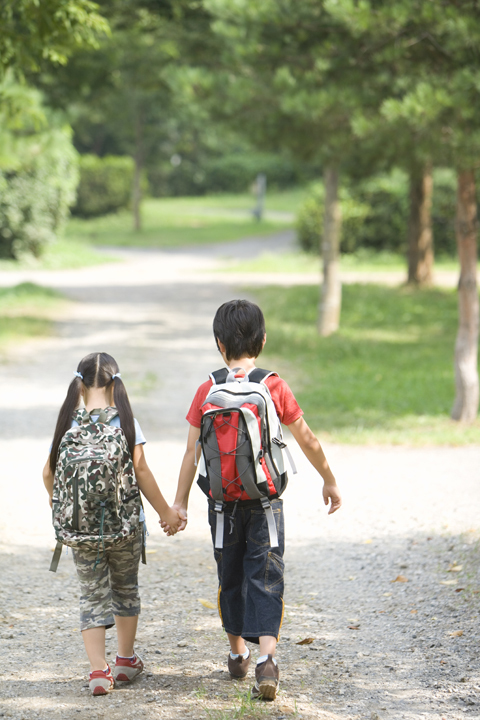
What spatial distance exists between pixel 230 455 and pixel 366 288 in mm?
15162

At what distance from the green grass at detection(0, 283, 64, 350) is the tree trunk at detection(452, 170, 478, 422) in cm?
666

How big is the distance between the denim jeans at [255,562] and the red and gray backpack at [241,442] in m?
0.05

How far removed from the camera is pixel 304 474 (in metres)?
6.47

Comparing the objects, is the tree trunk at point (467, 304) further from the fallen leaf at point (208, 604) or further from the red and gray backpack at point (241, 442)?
the red and gray backpack at point (241, 442)

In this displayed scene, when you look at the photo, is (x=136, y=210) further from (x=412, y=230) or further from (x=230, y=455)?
(x=230, y=455)

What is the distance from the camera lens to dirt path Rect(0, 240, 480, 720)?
2924 mm

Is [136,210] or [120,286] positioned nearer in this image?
[120,286]

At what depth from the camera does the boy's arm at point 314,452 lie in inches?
118

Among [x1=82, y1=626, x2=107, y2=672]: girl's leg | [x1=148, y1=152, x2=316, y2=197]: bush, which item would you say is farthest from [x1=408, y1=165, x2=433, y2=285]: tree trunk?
[x1=148, y1=152, x2=316, y2=197]: bush

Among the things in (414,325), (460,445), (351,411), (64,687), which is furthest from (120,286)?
(64,687)

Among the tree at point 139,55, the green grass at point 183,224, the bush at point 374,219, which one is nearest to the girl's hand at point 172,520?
the tree at point 139,55

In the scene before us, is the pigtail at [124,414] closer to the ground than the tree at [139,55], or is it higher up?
closer to the ground

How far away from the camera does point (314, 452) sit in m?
3.06

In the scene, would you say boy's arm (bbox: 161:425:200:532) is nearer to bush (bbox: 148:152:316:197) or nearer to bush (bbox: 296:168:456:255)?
bush (bbox: 296:168:456:255)
